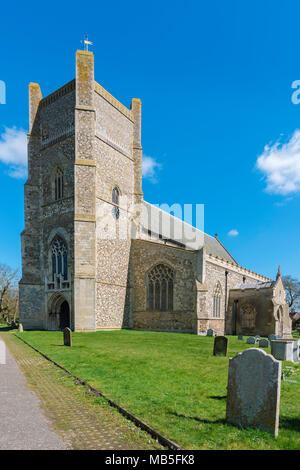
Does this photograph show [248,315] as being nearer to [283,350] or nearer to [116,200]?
[116,200]

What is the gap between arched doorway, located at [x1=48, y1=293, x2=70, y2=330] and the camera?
2345 cm

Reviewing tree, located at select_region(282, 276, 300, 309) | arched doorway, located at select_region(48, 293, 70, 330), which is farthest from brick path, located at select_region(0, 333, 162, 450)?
tree, located at select_region(282, 276, 300, 309)

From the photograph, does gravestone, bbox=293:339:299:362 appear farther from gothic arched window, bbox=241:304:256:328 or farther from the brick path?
gothic arched window, bbox=241:304:256:328

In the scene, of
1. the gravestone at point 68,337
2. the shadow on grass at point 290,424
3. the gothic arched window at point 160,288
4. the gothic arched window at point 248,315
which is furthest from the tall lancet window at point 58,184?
the shadow on grass at point 290,424

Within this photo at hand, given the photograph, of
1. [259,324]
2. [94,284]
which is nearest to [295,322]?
[259,324]

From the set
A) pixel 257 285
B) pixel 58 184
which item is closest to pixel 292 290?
pixel 257 285

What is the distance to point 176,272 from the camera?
76.7 ft

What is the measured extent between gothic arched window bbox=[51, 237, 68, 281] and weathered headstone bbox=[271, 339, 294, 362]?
1585 cm

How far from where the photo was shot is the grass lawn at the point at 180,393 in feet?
13.8

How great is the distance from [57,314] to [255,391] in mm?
21368

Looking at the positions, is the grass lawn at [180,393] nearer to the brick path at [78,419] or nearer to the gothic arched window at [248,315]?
the brick path at [78,419]

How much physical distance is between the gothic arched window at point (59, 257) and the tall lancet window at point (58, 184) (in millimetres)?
3466

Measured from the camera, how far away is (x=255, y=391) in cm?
461

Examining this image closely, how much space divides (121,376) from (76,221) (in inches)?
605
